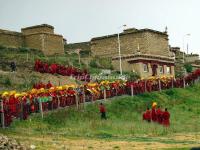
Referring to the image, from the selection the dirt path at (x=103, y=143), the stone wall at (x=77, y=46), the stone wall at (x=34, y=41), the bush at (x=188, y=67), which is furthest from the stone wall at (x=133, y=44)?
the dirt path at (x=103, y=143)

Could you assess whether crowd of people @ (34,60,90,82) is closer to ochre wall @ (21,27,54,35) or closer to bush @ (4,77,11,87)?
bush @ (4,77,11,87)

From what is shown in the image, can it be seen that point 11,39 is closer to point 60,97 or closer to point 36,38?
point 36,38

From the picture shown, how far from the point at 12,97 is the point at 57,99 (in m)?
3.59

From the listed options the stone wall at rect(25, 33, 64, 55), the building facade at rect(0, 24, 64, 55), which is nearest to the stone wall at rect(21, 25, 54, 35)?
the building facade at rect(0, 24, 64, 55)

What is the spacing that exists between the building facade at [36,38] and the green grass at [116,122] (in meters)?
17.4

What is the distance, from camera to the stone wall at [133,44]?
2319 inches

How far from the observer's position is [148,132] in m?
28.2

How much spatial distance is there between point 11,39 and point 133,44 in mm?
13889

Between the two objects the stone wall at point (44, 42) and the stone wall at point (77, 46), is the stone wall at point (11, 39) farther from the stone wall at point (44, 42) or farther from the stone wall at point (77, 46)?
the stone wall at point (77, 46)

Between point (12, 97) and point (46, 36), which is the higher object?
Result: point (46, 36)

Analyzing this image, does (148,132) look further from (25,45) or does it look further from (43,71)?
(25,45)

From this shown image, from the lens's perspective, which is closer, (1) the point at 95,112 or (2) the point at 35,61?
(1) the point at 95,112

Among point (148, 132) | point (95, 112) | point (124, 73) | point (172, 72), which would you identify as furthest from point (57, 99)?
point (172, 72)

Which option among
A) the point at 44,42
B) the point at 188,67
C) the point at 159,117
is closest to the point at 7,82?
the point at 159,117
